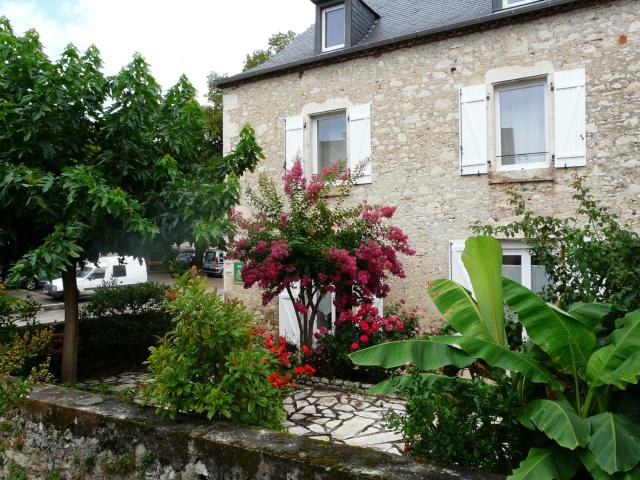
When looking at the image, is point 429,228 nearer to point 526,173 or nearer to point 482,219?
point 482,219

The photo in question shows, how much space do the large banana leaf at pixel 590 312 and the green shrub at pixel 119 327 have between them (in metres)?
6.33

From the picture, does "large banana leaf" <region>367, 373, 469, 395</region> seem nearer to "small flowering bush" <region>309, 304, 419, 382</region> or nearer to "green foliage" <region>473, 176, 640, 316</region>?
"green foliage" <region>473, 176, 640, 316</region>

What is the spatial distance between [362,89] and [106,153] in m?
5.22

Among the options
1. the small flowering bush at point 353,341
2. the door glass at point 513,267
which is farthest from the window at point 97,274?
the door glass at point 513,267

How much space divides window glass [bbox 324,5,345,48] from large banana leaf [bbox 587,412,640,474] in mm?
8969

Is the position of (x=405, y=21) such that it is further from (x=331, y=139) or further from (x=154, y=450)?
(x=154, y=450)

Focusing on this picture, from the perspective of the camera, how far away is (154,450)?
3.29 meters

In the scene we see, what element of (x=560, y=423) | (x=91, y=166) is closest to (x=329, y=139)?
(x=91, y=166)

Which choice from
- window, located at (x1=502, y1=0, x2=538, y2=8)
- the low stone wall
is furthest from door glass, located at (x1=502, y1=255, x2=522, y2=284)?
the low stone wall

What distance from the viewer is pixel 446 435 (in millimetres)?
2803

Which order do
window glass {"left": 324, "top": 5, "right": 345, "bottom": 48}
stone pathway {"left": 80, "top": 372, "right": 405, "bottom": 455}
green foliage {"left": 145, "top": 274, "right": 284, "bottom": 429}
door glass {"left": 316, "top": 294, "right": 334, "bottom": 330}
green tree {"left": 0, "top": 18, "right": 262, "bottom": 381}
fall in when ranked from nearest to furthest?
green foliage {"left": 145, "top": 274, "right": 284, "bottom": 429}
stone pathway {"left": 80, "top": 372, "right": 405, "bottom": 455}
green tree {"left": 0, "top": 18, "right": 262, "bottom": 381}
door glass {"left": 316, "top": 294, "right": 334, "bottom": 330}
window glass {"left": 324, "top": 5, "right": 345, "bottom": 48}

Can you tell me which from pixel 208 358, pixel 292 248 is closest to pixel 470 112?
pixel 292 248

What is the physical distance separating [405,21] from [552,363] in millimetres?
8425

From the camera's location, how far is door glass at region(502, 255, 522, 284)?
808 cm
